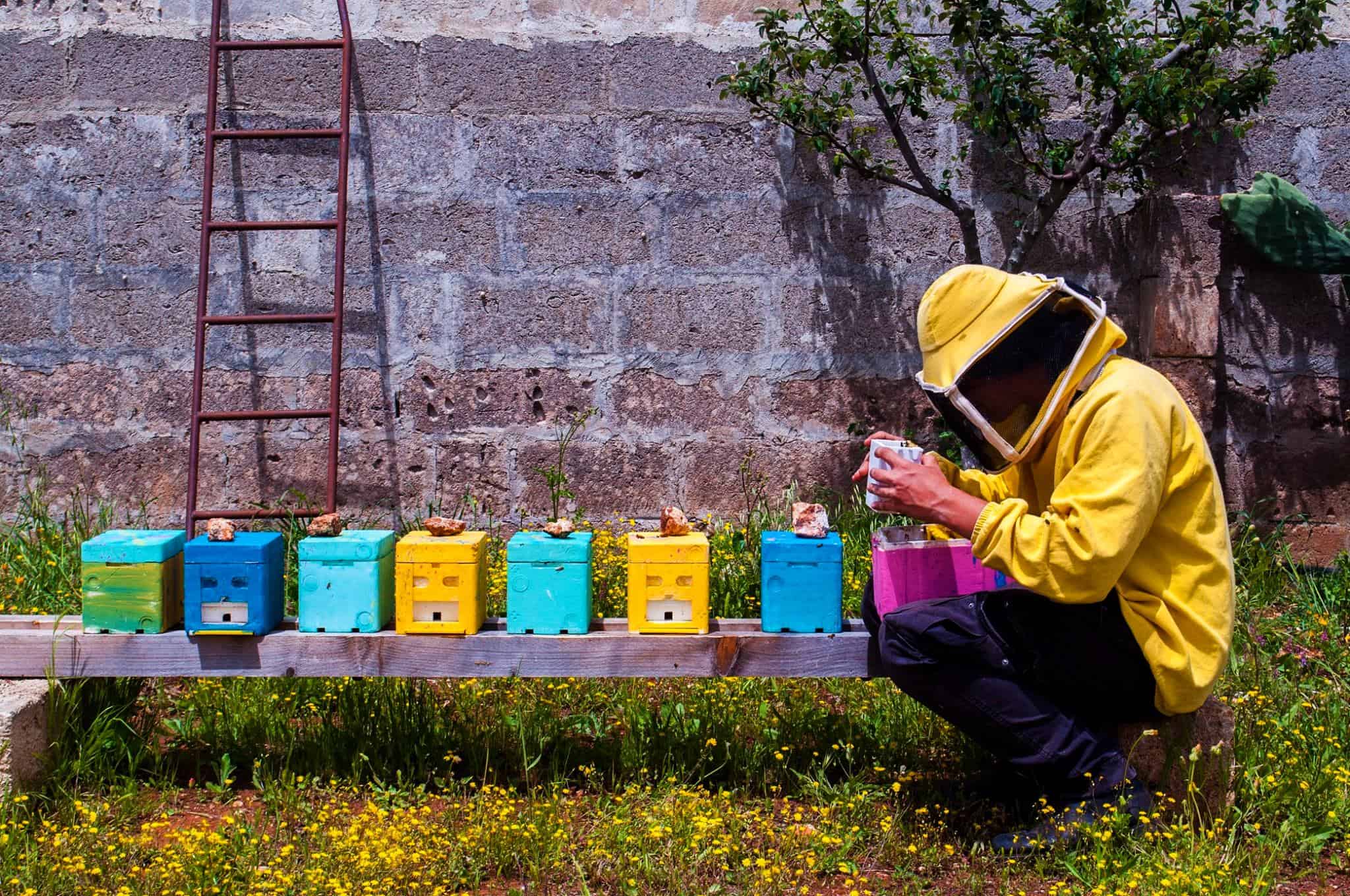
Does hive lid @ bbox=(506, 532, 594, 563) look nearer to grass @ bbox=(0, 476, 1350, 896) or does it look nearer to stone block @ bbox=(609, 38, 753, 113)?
grass @ bbox=(0, 476, 1350, 896)

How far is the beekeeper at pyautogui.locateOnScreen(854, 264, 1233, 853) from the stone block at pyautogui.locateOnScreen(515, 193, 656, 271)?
258cm

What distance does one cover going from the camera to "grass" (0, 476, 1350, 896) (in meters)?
2.78

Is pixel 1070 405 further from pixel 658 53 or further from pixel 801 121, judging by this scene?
pixel 658 53

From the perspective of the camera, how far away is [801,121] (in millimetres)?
5059

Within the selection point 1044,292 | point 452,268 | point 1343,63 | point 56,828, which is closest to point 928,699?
point 1044,292

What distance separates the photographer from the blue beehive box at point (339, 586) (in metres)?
3.17

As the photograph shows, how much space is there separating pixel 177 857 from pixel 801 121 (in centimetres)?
368

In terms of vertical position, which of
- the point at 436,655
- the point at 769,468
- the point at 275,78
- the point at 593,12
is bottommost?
the point at 436,655

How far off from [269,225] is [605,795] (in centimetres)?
308

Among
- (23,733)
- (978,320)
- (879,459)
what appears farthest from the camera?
(23,733)

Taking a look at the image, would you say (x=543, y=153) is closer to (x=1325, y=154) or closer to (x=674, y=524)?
(x=674, y=524)

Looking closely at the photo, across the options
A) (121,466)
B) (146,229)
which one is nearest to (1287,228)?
(146,229)

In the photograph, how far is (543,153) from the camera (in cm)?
522

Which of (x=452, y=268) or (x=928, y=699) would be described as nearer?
(x=928, y=699)
